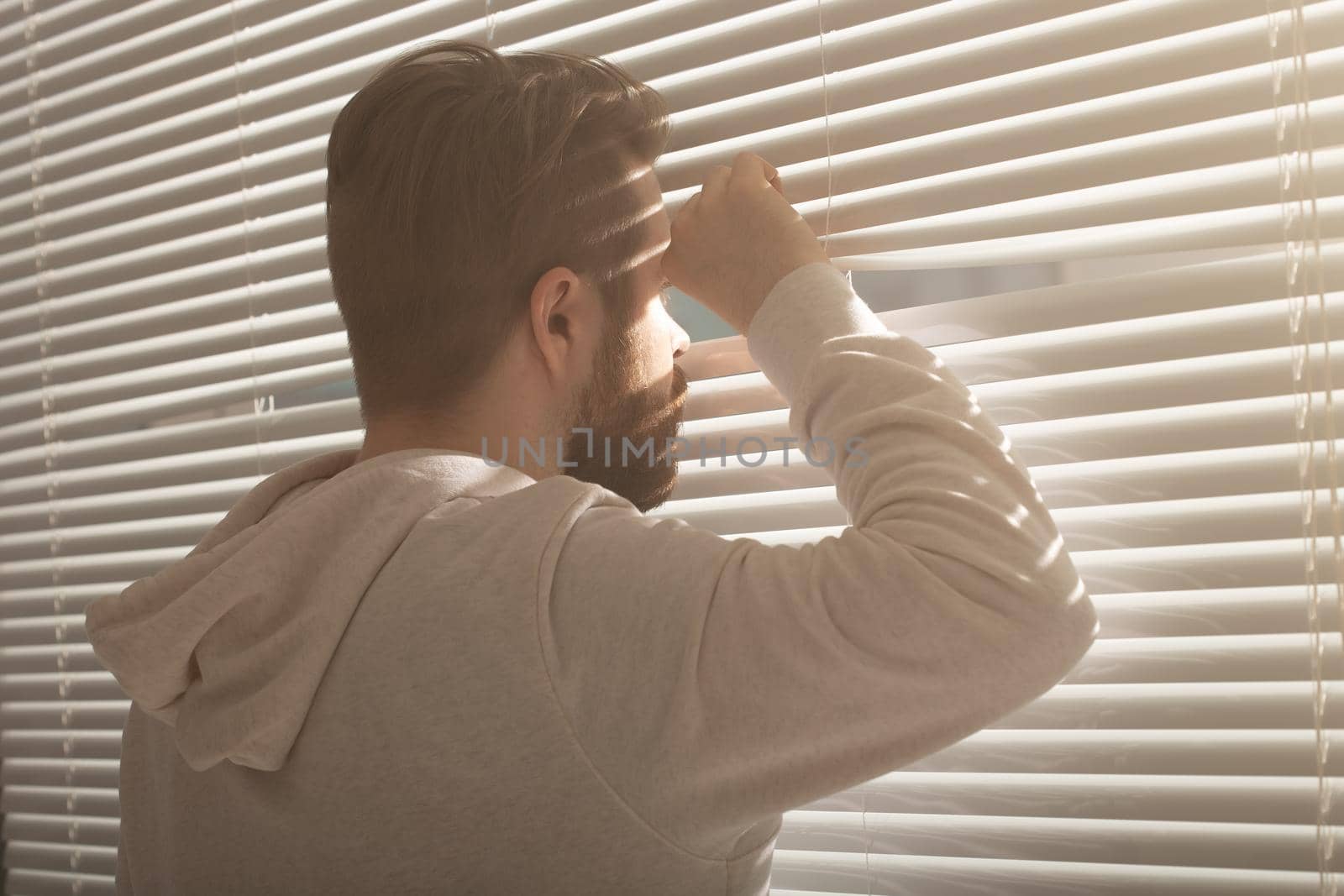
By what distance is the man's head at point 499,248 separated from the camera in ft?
3.03

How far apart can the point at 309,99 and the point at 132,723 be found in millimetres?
760

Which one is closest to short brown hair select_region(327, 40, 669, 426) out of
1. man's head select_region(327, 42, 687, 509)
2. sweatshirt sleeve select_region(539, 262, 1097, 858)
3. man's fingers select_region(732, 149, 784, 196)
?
man's head select_region(327, 42, 687, 509)

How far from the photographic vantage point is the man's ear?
3.07ft

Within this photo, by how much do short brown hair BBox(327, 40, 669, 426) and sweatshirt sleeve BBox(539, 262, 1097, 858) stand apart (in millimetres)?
275

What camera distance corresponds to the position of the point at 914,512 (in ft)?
2.39

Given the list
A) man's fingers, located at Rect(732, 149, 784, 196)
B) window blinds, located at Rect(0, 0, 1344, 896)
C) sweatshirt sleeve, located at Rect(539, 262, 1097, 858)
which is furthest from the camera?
man's fingers, located at Rect(732, 149, 784, 196)

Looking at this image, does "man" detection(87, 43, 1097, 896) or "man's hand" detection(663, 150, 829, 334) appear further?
"man's hand" detection(663, 150, 829, 334)

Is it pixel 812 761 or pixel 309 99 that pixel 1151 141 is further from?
pixel 309 99

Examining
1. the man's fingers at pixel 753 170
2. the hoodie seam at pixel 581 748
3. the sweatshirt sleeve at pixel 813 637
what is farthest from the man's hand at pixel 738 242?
the hoodie seam at pixel 581 748

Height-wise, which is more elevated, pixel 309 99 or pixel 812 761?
pixel 309 99

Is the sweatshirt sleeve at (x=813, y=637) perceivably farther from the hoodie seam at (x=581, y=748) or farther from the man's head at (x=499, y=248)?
the man's head at (x=499, y=248)

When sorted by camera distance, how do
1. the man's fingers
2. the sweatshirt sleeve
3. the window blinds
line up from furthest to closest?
the man's fingers < the window blinds < the sweatshirt sleeve

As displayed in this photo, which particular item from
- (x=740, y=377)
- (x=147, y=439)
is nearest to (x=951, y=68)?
(x=740, y=377)

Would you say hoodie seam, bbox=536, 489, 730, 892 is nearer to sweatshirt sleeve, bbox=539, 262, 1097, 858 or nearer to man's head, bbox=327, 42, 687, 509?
sweatshirt sleeve, bbox=539, 262, 1097, 858
